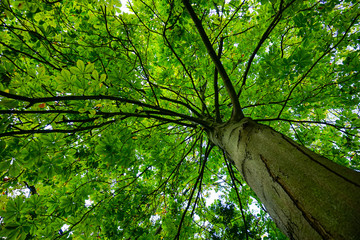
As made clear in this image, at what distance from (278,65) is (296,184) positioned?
3.63ft

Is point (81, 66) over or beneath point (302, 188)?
over

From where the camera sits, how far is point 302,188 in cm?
64

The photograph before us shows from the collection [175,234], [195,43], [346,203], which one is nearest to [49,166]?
[175,234]

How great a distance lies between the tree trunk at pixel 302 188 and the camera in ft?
1.64

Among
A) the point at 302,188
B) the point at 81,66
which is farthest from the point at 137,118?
the point at 302,188

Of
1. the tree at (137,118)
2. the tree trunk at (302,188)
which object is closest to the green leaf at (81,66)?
the tree at (137,118)

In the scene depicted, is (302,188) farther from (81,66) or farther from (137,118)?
(137,118)

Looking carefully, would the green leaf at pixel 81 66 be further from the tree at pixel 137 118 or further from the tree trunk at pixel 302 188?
the tree trunk at pixel 302 188

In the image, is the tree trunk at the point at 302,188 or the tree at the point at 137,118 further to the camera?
the tree at the point at 137,118

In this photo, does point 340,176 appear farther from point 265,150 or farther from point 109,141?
point 109,141

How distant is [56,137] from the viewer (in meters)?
1.24

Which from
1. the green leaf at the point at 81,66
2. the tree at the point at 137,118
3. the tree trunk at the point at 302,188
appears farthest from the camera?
the green leaf at the point at 81,66

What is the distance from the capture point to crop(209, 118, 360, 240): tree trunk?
50 cm

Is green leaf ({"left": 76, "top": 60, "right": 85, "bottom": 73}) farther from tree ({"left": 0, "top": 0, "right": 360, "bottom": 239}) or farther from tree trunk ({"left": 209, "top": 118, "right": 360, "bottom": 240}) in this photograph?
tree trunk ({"left": 209, "top": 118, "right": 360, "bottom": 240})
